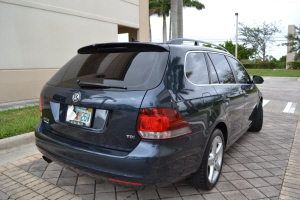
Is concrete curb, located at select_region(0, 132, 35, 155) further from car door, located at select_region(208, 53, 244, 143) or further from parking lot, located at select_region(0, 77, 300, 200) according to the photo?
car door, located at select_region(208, 53, 244, 143)

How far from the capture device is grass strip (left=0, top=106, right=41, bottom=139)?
4.43 m

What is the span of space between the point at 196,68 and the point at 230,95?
854mm

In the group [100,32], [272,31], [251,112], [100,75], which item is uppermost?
[272,31]

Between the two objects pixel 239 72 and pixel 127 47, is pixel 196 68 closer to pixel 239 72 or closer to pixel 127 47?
pixel 127 47

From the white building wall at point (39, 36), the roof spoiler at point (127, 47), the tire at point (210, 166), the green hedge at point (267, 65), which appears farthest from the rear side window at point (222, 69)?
the green hedge at point (267, 65)

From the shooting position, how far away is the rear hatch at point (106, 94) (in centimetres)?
222

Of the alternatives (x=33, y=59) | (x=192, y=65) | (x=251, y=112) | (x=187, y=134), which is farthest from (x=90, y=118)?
(x=33, y=59)

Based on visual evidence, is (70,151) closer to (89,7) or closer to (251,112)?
(251,112)

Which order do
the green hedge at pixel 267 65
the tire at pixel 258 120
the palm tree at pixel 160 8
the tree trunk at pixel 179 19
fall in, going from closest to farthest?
the tire at pixel 258 120, the tree trunk at pixel 179 19, the palm tree at pixel 160 8, the green hedge at pixel 267 65

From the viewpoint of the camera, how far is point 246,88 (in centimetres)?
419

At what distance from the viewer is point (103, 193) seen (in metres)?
2.88

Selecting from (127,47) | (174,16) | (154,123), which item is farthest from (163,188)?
(174,16)

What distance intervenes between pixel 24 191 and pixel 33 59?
6.07m

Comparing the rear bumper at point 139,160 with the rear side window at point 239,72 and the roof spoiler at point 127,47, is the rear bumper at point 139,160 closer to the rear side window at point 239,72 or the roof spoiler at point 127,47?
the roof spoiler at point 127,47
